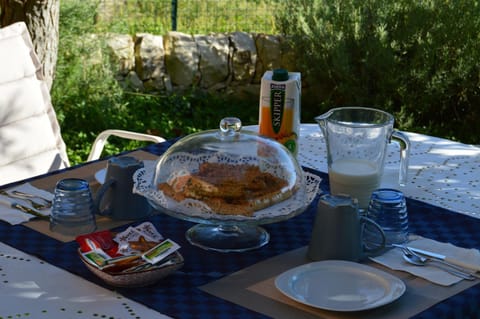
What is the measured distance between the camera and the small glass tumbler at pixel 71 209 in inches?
80.3

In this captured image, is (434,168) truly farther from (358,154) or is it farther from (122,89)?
(122,89)

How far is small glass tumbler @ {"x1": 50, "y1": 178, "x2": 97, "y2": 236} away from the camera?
204 centimetres

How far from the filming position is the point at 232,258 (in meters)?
1.94

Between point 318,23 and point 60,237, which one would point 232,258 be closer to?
point 60,237

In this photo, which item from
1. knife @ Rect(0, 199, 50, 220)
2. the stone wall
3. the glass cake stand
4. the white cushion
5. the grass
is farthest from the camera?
the stone wall

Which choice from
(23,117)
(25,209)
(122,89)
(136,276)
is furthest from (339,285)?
(122,89)

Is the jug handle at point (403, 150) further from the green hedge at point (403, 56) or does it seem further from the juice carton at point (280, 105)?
the green hedge at point (403, 56)

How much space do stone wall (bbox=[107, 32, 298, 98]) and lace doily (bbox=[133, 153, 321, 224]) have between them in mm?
3603

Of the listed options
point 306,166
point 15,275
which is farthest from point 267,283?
point 306,166

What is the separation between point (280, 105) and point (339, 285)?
2.33 ft

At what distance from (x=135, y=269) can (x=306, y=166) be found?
97 centimetres

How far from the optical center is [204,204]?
188cm

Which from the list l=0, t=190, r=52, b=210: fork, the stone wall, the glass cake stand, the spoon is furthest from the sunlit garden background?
the spoon

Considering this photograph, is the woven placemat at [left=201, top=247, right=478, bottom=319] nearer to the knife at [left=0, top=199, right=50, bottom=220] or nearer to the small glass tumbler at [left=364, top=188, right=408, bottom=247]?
the small glass tumbler at [left=364, top=188, right=408, bottom=247]
